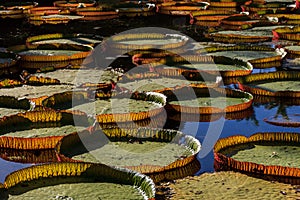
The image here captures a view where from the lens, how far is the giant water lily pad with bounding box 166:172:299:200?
144 inches

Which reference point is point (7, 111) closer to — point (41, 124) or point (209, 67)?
point (41, 124)

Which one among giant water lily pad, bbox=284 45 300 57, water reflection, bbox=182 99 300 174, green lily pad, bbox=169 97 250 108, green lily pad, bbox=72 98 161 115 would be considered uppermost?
giant water lily pad, bbox=284 45 300 57

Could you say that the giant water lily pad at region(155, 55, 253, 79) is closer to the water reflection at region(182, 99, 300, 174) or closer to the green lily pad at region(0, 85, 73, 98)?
the water reflection at region(182, 99, 300, 174)

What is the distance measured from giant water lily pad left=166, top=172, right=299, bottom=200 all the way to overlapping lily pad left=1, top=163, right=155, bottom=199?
0.77 feet

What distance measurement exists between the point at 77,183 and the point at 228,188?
0.92m

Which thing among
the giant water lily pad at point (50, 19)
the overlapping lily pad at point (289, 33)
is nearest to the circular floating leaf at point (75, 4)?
the giant water lily pad at point (50, 19)

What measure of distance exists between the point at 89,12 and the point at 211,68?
5383 mm

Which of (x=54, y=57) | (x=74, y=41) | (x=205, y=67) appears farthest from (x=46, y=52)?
(x=205, y=67)

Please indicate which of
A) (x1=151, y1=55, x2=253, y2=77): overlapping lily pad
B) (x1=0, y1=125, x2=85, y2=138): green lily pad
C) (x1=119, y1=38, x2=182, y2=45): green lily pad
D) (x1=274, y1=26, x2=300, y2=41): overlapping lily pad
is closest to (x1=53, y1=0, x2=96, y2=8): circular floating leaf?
(x1=119, y1=38, x2=182, y2=45): green lily pad

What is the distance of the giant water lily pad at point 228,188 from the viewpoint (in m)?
3.67

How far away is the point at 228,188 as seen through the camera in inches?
149

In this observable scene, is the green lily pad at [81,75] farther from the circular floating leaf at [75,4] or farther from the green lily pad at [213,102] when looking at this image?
the circular floating leaf at [75,4]

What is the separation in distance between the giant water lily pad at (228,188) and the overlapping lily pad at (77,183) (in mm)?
233

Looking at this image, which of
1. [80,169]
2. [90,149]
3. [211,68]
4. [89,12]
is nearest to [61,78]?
[211,68]
